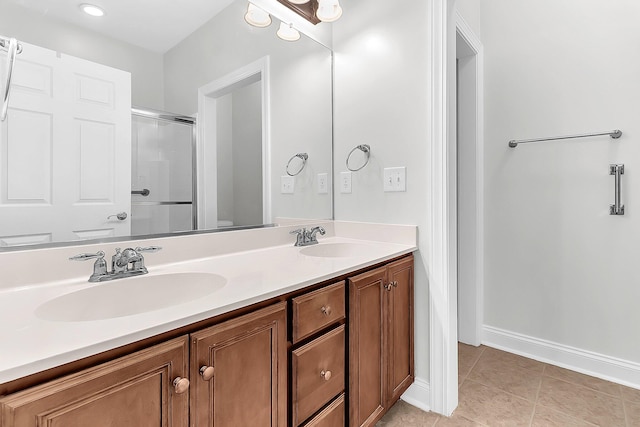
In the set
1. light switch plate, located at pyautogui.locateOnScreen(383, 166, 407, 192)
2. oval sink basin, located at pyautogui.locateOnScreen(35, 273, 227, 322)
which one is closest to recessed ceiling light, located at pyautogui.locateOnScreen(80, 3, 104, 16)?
oval sink basin, located at pyautogui.locateOnScreen(35, 273, 227, 322)

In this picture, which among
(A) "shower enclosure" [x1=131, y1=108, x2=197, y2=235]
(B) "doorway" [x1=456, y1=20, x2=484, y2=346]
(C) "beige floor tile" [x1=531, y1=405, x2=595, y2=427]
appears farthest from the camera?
(B) "doorway" [x1=456, y1=20, x2=484, y2=346]

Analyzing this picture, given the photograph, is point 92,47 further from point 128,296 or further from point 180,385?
point 180,385

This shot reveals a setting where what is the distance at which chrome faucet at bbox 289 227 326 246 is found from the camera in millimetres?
1683

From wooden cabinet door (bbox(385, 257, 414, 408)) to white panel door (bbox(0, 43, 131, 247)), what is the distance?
1105 mm

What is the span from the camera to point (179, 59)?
1.26 meters

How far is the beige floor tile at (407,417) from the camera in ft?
4.79

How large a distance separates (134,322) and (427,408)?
4.92 ft

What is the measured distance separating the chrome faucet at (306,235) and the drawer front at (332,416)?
0.76 meters

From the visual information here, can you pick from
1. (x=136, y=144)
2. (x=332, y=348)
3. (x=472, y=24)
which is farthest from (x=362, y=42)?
(x=332, y=348)

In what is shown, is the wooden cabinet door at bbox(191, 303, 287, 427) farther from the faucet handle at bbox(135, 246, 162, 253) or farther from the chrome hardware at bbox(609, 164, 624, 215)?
the chrome hardware at bbox(609, 164, 624, 215)

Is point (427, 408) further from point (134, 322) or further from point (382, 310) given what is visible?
point (134, 322)

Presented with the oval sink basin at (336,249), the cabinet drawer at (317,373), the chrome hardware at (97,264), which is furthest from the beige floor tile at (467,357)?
the chrome hardware at (97,264)

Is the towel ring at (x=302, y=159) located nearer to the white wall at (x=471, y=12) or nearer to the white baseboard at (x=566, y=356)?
the white wall at (x=471, y=12)

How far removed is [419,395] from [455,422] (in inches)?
7.3
